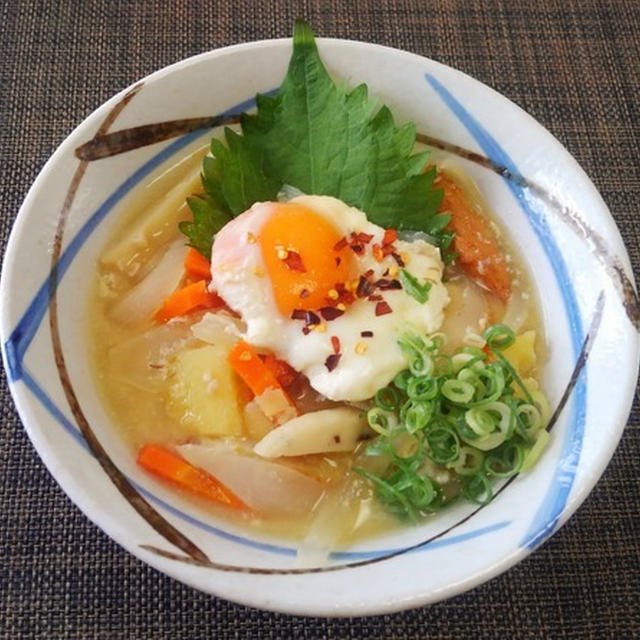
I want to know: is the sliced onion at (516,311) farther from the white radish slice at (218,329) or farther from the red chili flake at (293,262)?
the white radish slice at (218,329)

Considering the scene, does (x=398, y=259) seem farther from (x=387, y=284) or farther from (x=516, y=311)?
(x=516, y=311)

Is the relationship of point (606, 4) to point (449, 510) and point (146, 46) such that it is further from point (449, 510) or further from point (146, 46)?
point (449, 510)

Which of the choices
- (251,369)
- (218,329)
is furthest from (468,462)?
(218,329)

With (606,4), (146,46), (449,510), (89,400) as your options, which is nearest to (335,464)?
(449,510)

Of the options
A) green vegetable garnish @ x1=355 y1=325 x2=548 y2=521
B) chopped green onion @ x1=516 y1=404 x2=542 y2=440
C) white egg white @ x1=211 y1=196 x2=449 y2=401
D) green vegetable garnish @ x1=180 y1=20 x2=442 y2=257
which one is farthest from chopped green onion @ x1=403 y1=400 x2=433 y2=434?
green vegetable garnish @ x1=180 y1=20 x2=442 y2=257

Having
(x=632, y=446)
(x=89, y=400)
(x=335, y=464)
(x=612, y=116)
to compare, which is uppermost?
(x=612, y=116)

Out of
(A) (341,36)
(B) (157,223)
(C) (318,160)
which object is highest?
(A) (341,36)

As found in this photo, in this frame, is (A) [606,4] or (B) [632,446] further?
(A) [606,4]
